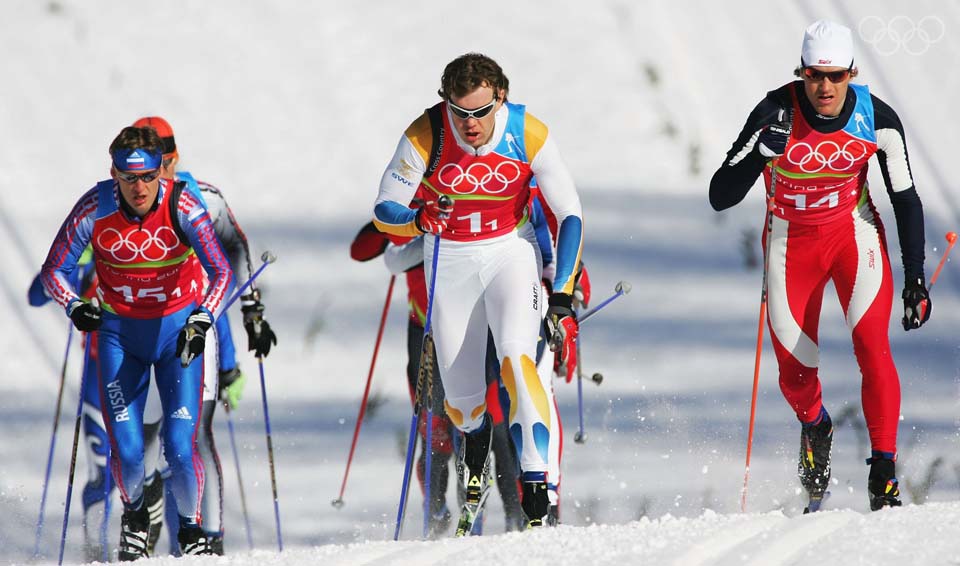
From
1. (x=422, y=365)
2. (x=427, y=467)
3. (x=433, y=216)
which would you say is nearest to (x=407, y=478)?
(x=427, y=467)

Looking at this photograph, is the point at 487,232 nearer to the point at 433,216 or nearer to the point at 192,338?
the point at 433,216

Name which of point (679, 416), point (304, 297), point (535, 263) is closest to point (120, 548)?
point (535, 263)

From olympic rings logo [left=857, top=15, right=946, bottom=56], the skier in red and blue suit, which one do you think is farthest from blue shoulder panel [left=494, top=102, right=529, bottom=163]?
olympic rings logo [left=857, top=15, right=946, bottom=56]

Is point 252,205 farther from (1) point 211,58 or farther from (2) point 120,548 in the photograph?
(2) point 120,548

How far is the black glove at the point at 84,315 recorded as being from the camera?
307 inches

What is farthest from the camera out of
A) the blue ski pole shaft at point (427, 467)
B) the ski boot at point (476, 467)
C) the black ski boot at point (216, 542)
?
the blue ski pole shaft at point (427, 467)

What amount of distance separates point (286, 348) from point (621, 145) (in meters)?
4.20

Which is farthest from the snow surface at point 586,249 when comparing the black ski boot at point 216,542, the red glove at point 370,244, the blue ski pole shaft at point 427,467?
the red glove at point 370,244

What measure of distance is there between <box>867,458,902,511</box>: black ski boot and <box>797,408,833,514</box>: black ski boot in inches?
25.0

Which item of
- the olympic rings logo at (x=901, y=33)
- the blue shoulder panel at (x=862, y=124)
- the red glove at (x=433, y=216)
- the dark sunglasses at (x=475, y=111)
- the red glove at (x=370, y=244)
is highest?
the olympic rings logo at (x=901, y=33)

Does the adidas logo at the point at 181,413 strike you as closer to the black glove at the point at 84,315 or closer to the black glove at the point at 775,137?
the black glove at the point at 84,315

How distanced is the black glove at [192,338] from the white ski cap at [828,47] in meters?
2.97

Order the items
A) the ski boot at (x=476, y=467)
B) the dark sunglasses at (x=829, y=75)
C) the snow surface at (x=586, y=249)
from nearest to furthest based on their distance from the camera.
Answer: the dark sunglasses at (x=829, y=75), the ski boot at (x=476, y=467), the snow surface at (x=586, y=249)

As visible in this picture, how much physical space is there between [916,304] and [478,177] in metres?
2.03
